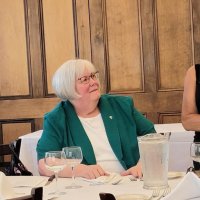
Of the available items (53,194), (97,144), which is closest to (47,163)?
(53,194)

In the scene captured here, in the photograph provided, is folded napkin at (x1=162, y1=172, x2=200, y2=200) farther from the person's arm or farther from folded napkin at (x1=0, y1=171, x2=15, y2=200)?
the person's arm

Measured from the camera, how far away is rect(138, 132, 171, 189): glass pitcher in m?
1.80

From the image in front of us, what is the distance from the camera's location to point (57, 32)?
16.1 ft

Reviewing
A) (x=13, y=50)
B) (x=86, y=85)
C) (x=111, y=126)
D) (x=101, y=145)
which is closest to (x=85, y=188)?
(x=101, y=145)

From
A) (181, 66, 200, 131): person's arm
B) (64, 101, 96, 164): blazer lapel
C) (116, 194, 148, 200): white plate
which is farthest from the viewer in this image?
(181, 66, 200, 131): person's arm

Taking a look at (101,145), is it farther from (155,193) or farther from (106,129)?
(155,193)

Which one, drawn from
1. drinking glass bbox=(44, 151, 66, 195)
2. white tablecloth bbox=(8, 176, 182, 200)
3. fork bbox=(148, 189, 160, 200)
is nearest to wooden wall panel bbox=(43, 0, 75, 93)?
white tablecloth bbox=(8, 176, 182, 200)

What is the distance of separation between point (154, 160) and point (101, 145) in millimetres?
673

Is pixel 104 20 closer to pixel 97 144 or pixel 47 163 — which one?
pixel 97 144

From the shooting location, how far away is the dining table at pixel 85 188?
A: 1744mm

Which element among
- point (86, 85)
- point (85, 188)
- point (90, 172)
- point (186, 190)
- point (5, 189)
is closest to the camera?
point (186, 190)

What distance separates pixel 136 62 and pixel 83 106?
2205 millimetres

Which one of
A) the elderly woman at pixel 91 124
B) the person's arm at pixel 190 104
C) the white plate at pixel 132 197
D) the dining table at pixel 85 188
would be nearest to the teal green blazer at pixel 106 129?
the elderly woman at pixel 91 124

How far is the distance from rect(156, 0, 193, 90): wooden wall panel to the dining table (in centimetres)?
266
